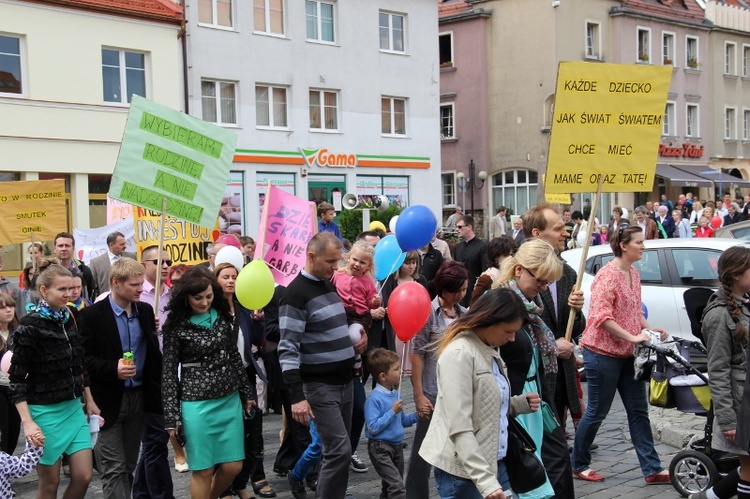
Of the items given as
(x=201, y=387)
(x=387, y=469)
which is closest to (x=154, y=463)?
(x=201, y=387)

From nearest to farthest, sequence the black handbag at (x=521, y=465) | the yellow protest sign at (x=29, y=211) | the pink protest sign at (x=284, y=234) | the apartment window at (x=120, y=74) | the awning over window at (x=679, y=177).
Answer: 1. the black handbag at (x=521, y=465)
2. the pink protest sign at (x=284, y=234)
3. the yellow protest sign at (x=29, y=211)
4. the apartment window at (x=120, y=74)
5. the awning over window at (x=679, y=177)

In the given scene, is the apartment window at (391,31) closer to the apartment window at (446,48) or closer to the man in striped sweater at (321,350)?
the apartment window at (446,48)

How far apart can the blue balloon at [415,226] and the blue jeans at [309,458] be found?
5.71 ft

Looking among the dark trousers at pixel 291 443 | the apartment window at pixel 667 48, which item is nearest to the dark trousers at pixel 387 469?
the dark trousers at pixel 291 443

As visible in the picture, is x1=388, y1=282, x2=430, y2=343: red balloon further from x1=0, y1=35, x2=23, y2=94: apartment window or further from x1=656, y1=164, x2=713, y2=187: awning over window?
x1=656, y1=164, x2=713, y2=187: awning over window

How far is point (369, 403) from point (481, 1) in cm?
3781

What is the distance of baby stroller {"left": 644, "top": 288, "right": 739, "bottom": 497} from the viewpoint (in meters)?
6.53

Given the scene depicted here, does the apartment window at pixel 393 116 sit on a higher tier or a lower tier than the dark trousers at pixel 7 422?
higher

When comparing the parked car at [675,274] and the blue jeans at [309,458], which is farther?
the parked car at [675,274]

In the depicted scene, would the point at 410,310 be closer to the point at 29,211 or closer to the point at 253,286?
the point at 253,286

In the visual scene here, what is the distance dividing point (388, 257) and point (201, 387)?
3.07 meters

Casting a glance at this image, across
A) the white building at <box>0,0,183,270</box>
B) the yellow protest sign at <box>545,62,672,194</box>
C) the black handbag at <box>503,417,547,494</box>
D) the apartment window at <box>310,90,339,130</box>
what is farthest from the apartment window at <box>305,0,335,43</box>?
the black handbag at <box>503,417,547,494</box>

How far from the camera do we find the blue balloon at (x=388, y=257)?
8562 mm

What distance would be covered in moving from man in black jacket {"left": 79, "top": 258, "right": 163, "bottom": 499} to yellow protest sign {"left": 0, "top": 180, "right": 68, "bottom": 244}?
6.78 metres
